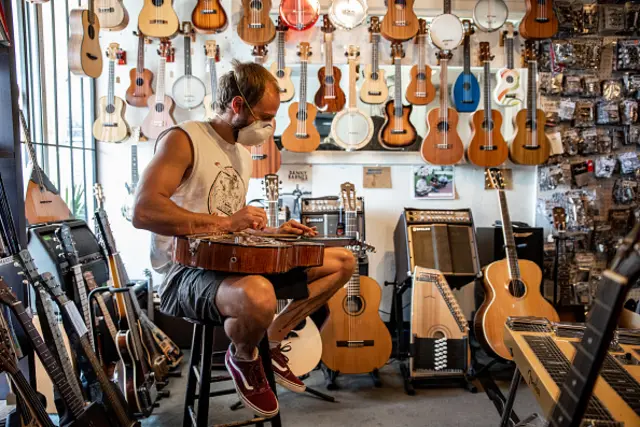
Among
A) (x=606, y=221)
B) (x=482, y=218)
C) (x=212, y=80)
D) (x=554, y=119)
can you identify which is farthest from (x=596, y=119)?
(x=212, y=80)

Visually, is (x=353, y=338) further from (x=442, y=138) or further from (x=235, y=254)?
(x=235, y=254)

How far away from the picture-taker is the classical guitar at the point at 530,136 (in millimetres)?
4016

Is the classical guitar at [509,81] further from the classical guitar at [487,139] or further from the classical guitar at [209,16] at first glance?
the classical guitar at [209,16]

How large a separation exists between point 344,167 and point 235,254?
9.13 ft

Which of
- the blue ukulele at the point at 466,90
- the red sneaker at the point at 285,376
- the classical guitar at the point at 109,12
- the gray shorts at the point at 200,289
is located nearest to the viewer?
the gray shorts at the point at 200,289

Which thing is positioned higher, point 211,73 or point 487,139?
point 211,73

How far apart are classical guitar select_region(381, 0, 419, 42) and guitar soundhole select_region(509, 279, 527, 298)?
192 centimetres

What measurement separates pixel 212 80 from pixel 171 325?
186cm

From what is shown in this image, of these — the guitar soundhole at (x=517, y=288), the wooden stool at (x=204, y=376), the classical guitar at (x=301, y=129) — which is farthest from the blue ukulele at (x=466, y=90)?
the wooden stool at (x=204, y=376)

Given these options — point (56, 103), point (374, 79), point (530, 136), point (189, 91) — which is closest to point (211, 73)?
point (189, 91)

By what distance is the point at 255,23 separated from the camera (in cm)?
389

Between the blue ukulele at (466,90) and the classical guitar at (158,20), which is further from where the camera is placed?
the blue ukulele at (466,90)

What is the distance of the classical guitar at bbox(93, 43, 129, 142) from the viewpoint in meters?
3.98

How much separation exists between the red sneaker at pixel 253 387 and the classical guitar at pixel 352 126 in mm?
2469
